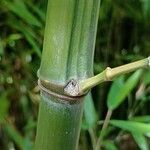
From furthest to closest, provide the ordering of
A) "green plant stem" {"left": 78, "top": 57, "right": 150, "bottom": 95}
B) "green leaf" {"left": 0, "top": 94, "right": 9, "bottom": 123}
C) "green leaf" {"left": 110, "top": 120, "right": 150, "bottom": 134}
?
"green leaf" {"left": 0, "top": 94, "right": 9, "bottom": 123} < "green leaf" {"left": 110, "top": 120, "right": 150, "bottom": 134} < "green plant stem" {"left": 78, "top": 57, "right": 150, "bottom": 95}

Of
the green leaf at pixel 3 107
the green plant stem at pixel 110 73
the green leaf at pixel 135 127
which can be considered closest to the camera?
the green plant stem at pixel 110 73

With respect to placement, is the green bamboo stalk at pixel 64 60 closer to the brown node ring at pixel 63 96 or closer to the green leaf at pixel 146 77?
→ the brown node ring at pixel 63 96

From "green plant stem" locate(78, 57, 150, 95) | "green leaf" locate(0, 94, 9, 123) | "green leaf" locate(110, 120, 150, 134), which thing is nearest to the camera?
"green plant stem" locate(78, 57, 150, 95)

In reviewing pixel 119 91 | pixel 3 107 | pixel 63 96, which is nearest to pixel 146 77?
pixel 119 91

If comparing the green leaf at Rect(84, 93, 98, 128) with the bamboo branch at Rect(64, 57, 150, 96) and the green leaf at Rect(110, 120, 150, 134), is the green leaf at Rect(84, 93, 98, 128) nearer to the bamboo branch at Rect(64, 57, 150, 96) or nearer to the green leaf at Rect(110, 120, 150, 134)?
the green leaf at Rect(110, 120, 150, 134)

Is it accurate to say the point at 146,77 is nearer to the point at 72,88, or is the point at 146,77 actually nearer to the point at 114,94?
the point at 114,94

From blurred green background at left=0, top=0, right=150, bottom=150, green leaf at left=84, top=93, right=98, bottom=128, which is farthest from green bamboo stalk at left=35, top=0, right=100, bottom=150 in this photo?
green leaf at left=84, top=93, right=98, bottom=128


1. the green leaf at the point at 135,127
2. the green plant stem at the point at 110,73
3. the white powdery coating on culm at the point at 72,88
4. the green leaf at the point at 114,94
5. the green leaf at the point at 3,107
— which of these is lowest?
the green leaf at the point at 3,107

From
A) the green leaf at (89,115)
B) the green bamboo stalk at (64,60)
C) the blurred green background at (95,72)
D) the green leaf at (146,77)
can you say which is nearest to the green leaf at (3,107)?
the blurred green background at (95,72)
